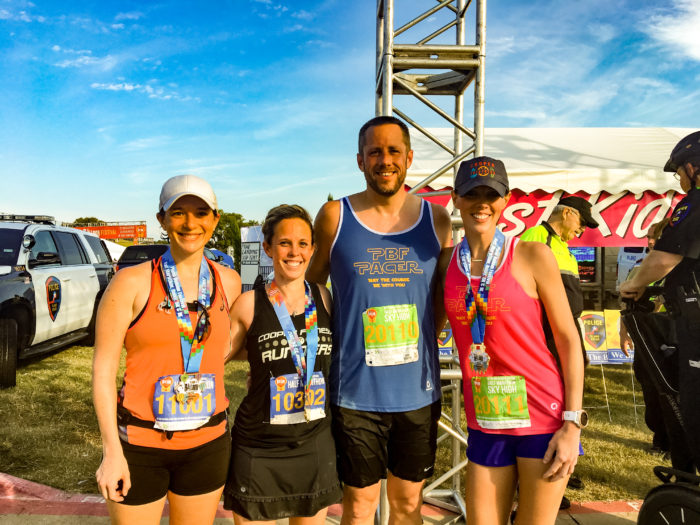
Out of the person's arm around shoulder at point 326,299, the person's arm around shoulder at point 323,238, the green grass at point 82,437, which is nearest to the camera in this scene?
the person's arm around shoulder at point 326,299

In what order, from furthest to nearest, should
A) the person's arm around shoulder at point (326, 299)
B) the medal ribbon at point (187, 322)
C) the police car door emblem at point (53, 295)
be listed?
the police car door emblem at point (53, 295), the person's arm around shoulder at point (326, 299), the medal ribbon at point (187, 322)

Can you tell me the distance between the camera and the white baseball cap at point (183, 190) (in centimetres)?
173

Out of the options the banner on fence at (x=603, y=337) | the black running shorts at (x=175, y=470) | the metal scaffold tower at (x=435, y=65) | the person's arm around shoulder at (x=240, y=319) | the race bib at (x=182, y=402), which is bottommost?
the banner on fence at (x=603, y=337)

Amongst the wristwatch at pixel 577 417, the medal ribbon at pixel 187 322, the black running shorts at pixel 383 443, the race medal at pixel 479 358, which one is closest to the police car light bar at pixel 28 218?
the medal ribbon at pixel 187 322

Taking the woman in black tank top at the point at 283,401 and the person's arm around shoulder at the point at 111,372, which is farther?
the woman in black tank top at the point at 283,401

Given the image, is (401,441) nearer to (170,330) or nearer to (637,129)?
(170,330)

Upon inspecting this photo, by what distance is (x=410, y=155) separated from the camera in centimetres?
225

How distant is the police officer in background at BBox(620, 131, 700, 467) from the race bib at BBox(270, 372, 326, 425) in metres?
1.92

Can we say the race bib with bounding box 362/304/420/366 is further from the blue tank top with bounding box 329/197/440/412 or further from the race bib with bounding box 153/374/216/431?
the race bib with bounding box 153/374/216/431

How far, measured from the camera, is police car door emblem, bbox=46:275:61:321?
660cm

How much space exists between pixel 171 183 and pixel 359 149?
0.92 m

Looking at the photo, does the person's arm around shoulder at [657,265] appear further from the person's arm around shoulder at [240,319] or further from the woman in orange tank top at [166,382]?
the woman in orange tank top at [166,382]

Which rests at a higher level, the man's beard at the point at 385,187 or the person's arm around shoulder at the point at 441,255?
the man's beard at the point at 385,187

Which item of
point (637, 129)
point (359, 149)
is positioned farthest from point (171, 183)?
point (637, 129)
